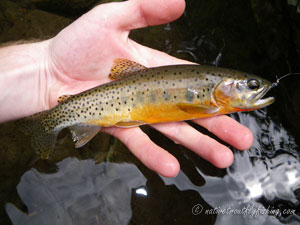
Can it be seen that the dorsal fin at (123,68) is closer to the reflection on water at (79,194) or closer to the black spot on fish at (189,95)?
the black spot on fish at (189,95)

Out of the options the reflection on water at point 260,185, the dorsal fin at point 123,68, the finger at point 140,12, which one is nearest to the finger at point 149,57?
the finger at point 140,12

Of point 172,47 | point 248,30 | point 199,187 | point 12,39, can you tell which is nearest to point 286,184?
point 199,187

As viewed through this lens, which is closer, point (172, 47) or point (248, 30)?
point (248, 30)

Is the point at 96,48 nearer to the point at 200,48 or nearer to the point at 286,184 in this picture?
the point at 200,48

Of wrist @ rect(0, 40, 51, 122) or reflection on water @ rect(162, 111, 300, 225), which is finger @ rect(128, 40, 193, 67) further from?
reflection on water @ rect(162, 111, 300, 225)

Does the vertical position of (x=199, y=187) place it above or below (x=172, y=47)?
below

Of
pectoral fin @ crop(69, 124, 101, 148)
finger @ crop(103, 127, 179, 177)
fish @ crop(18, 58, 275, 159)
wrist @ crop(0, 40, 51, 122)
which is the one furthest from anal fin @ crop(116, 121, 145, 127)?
wrist @ crop(0, 40, 51, 122)
